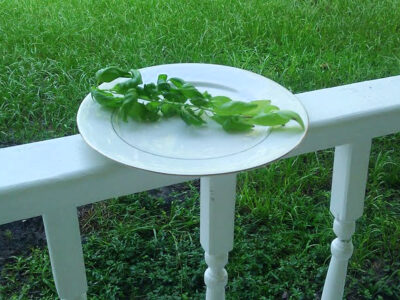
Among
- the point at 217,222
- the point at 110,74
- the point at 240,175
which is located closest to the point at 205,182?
the point at 217,222

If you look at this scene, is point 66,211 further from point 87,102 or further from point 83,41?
point 83,41

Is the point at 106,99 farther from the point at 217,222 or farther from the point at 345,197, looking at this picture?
the point at 345,197

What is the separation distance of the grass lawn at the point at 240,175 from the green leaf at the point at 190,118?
89cm

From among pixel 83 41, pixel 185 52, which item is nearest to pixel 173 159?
pixel 185 52

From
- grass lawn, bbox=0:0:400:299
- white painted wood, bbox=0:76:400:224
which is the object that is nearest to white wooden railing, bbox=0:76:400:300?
white painted wood, bbox=0:76:400:224

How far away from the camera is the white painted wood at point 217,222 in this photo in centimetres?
67

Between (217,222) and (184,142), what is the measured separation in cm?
13

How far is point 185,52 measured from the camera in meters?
2.40

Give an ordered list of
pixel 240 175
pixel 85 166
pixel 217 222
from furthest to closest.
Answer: pixel 240 175 → pixel 217 222 → pixel 85 166

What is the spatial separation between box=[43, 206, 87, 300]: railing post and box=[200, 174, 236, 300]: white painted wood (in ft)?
0.48

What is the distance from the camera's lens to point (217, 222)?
2.28ft

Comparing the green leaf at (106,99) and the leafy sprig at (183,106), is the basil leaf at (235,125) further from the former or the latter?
the green leaf at (106,99)

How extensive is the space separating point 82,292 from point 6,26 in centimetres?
218

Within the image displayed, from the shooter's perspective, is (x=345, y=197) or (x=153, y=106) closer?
(x=153, y=106)
